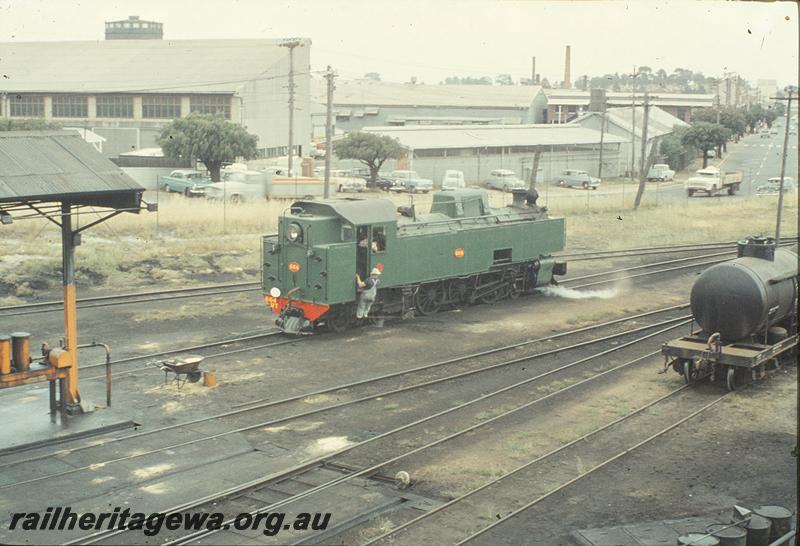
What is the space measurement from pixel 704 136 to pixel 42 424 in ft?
235

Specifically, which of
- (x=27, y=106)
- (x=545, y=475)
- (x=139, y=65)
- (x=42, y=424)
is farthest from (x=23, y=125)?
(x=545, y=475)

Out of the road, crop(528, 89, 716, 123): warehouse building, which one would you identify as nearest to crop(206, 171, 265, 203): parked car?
the road

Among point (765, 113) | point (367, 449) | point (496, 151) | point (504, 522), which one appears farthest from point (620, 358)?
point (765, 113)

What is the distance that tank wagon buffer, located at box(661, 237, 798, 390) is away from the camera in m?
17.6

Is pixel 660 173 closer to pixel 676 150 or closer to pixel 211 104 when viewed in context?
pixel 676 150

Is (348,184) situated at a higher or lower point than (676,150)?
lower

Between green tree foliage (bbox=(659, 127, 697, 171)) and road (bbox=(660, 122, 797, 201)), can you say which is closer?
road (bbox=(660, 122, 797, 201))

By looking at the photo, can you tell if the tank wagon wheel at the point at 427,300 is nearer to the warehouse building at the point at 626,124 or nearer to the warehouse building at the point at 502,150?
the warehouse building at the point at 502,150

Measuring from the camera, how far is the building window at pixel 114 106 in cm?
6994

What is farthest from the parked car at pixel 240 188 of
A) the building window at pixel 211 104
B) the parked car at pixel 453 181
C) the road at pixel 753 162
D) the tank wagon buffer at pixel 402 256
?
the road at pixel 753 162

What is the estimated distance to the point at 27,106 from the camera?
7194cm

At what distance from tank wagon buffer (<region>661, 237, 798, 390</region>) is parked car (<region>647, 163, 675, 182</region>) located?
54.6 meters

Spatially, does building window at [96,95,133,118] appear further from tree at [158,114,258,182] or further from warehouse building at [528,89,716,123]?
warehouse building at [528,89,716,123]

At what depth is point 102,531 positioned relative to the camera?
35.7 ft
